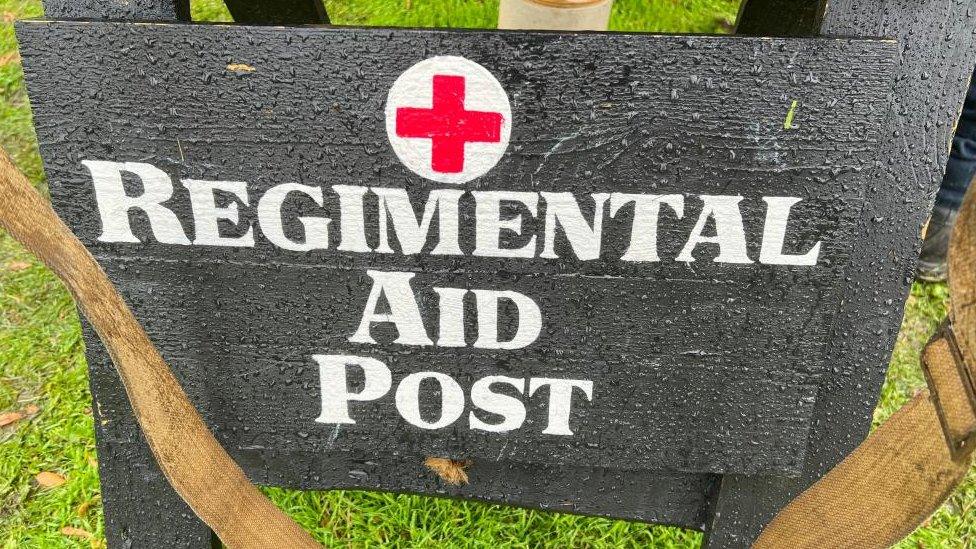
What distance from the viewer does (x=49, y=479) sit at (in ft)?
6.78

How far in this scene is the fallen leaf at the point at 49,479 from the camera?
6.73ft

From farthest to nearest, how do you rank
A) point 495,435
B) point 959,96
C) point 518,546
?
point 518,546 → point 495,435 → point 959,96

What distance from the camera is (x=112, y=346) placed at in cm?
107

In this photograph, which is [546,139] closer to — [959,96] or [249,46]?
Result: [249,46]

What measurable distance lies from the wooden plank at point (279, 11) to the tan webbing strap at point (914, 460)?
1.32 m

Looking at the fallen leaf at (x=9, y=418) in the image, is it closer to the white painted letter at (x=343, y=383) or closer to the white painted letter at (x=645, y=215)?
the white painted letter at (x=343, y=383)

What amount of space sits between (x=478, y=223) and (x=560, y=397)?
329 millimetres

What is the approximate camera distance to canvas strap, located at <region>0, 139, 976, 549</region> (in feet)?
2.77

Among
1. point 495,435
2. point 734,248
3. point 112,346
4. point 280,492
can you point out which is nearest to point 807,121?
point 734,248

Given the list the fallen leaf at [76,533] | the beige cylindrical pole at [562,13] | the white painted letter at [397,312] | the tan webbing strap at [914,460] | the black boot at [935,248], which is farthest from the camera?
the black boot at [935,248]

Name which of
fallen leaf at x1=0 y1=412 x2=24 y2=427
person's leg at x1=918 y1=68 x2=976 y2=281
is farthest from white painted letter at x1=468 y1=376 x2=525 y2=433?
person's leg at x1=918 y1=68 x2=976 y2=281

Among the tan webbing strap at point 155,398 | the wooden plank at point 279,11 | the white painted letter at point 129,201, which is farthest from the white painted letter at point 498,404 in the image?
the wooden plank at point 279,11

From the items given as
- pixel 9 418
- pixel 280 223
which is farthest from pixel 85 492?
→ pixel 280 223

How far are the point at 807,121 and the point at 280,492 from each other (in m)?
1.49
